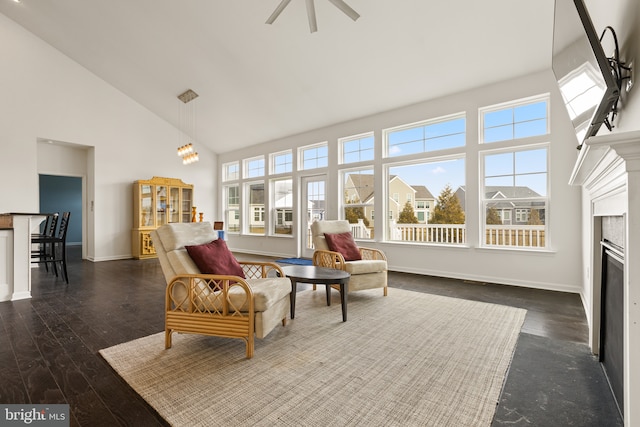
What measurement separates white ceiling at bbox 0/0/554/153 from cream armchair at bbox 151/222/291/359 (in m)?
3.35

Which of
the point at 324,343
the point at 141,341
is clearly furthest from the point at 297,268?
the point at 141,341

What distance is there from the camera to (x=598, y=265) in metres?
2.14

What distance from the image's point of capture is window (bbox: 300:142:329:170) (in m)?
6.55

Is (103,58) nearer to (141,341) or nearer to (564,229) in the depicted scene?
(141,341)

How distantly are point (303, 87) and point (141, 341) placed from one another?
4.45m

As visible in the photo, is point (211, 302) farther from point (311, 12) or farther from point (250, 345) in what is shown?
point (311, 12)

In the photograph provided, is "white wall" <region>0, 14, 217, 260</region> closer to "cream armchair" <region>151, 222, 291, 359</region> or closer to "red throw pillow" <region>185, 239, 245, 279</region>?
"red throw pillow" <region>185, 239, 245, 279</region>

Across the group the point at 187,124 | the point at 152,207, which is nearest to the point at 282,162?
the point at 187,124

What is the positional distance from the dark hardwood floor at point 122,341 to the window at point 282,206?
3.51m

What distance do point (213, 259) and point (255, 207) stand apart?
5717 millimetres

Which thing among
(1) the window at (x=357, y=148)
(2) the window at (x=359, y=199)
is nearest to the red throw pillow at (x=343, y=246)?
(2) the window at (x=359, y=199)

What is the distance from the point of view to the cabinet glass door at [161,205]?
24.0 ft

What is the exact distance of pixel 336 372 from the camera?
1894mm

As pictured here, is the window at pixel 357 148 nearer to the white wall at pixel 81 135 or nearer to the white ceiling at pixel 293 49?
the white ceiling at pixel 293 49
